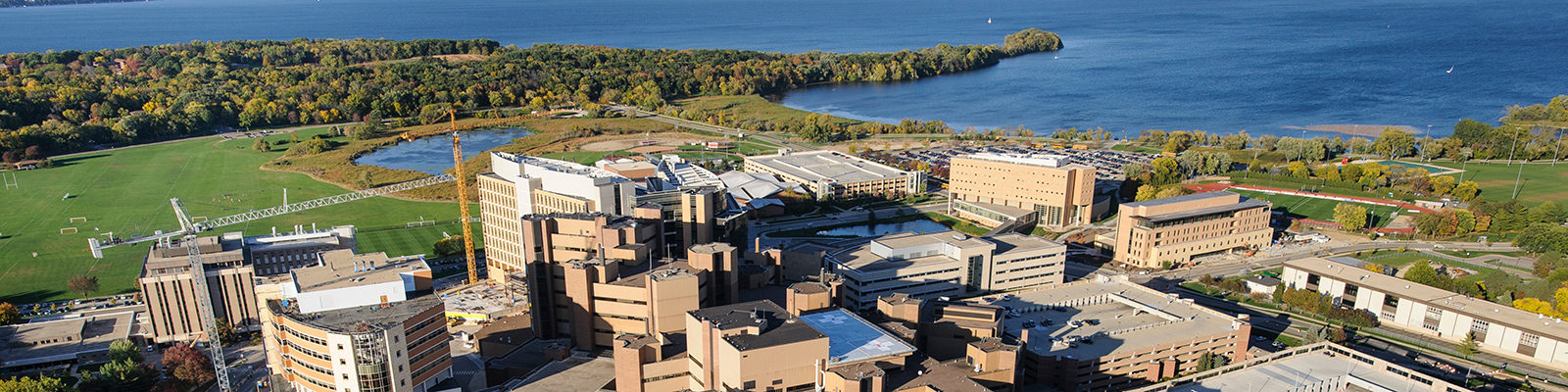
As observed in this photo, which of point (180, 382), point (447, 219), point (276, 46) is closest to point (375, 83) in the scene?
point (276, 46)

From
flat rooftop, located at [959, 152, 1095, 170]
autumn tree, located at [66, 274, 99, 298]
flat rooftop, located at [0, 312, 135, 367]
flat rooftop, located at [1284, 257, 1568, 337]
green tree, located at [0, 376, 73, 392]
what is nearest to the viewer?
green tree, located at [0, 376, 73, 392]

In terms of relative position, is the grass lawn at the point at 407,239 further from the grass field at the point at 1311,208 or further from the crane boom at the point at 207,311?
the grass field at the point at 1311,208

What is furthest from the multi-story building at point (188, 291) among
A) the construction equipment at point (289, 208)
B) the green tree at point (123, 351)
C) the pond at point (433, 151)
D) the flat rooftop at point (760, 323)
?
the pond at point (433, 151)

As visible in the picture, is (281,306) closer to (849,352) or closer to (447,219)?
(849,352)

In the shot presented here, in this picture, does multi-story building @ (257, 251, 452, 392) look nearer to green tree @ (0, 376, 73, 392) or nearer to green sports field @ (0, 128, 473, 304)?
green tree @ (0, 376, 73, 392)

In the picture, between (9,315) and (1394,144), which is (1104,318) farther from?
(1394,144)

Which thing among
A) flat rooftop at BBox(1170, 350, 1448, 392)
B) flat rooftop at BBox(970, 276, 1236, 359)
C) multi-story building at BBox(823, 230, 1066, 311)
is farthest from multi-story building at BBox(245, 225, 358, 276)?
flat rooftop at BBox(1170, 350, 1448, 392)
